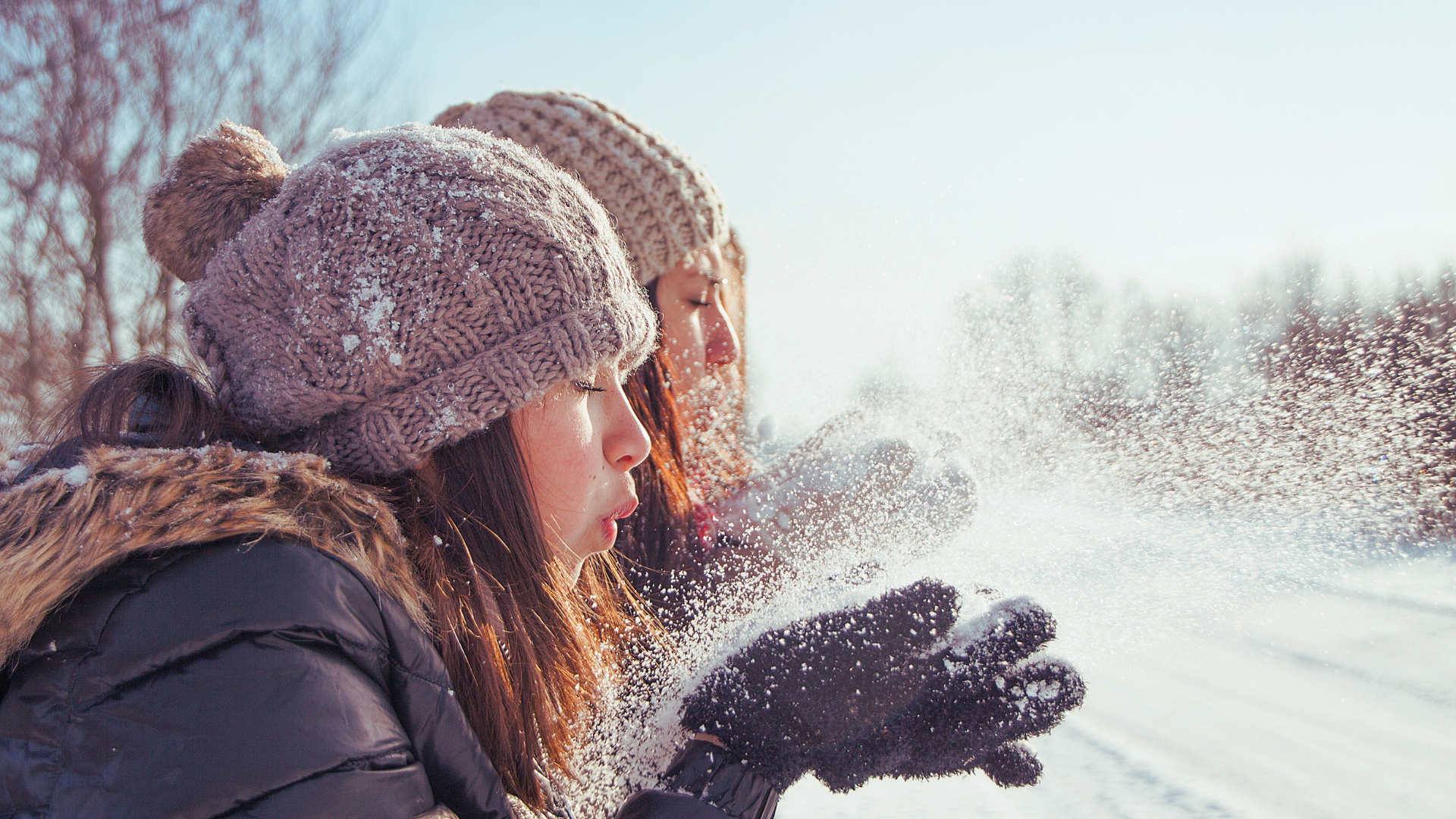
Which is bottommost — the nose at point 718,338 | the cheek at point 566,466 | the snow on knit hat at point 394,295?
the cheek at point 566,466

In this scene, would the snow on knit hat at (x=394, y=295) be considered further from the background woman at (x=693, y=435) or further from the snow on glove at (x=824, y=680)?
the background woman at (x=693, y=435)

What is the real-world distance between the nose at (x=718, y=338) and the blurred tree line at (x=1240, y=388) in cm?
64

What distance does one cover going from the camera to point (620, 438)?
114cm

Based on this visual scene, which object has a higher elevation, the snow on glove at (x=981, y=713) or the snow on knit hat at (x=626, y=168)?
the snow on knit hat at (x=626, y=168)

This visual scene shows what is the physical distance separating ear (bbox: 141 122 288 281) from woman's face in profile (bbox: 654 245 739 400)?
108cm

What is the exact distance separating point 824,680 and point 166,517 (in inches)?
32.9

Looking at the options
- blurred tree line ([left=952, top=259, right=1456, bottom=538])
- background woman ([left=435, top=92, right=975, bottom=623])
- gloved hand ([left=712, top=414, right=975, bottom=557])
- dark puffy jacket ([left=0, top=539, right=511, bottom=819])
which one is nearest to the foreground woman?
dark puffy jacket ([left=0, top=539, right=511, bottom=819])

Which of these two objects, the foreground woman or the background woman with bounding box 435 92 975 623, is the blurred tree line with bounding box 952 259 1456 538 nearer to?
the background woman with bounding box 435 92 975 623

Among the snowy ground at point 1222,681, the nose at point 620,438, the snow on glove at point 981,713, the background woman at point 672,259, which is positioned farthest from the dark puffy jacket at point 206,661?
the background woman at point 672,259

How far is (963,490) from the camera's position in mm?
1787

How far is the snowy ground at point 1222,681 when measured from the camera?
1075 mm

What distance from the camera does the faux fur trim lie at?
28.2 inches

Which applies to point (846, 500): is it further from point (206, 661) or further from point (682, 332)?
point (206, 661)

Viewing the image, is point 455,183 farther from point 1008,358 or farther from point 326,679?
point 1008,358
